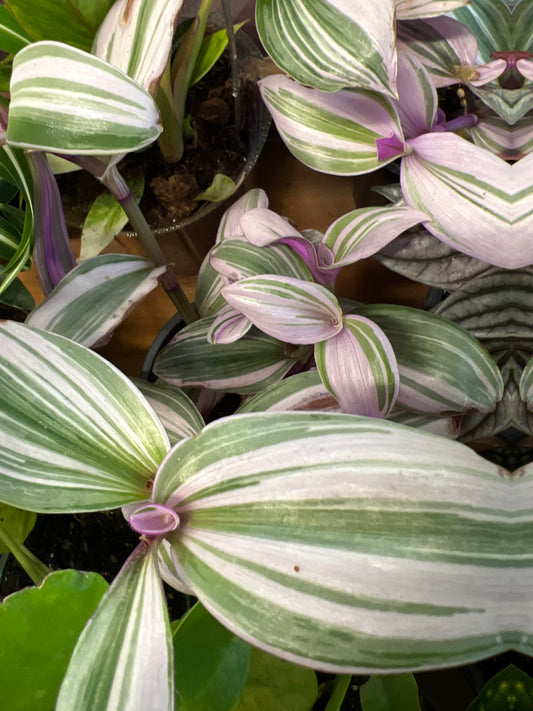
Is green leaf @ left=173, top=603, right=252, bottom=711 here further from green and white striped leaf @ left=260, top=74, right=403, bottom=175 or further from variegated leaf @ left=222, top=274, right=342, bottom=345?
green and white striped leaf @ left=260, top=74, right=403, bottom=175

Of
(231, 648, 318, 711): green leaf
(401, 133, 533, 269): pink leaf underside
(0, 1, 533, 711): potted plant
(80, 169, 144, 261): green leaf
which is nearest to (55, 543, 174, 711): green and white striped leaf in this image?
(0, 1, 533, 711): potted plant

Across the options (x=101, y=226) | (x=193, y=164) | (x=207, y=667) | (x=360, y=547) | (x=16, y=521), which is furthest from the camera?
(x=193, y=164)

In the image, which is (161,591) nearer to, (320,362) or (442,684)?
(320,362)

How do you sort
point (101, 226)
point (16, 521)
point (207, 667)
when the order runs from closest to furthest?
point (207, 667) < point (16, 521) < point (101, 226)

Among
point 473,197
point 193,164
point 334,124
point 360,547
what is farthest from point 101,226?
point 360,547

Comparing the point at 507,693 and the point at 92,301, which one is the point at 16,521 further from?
the point at 507,693

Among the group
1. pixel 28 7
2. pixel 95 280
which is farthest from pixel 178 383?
pixel 28 7
